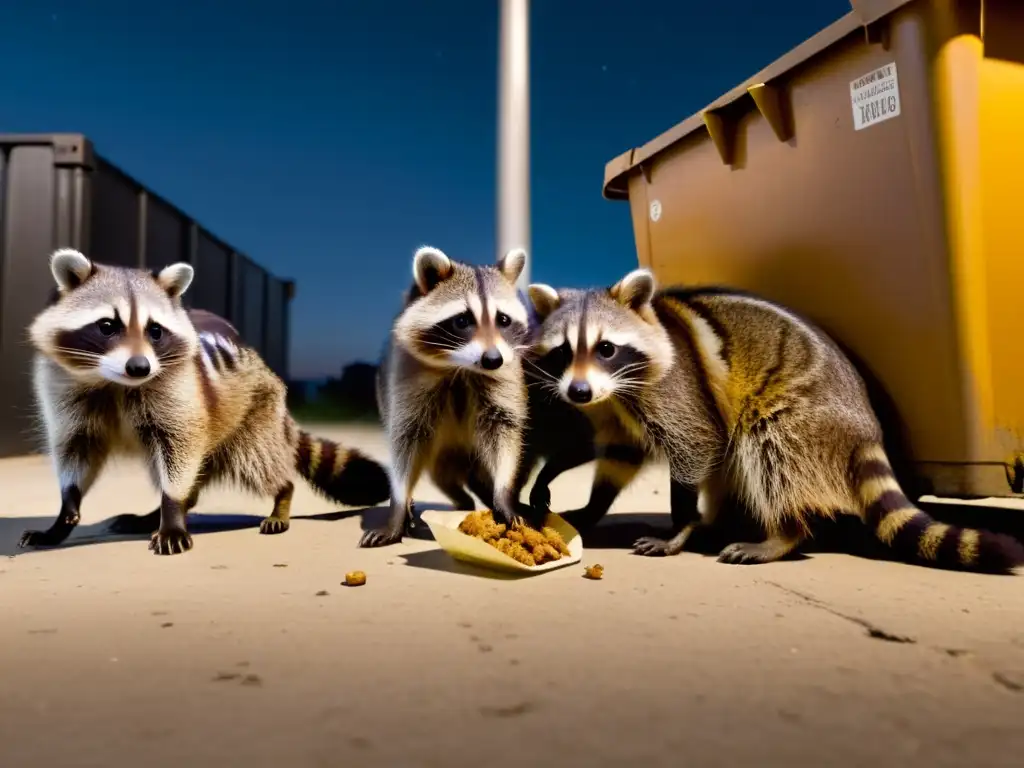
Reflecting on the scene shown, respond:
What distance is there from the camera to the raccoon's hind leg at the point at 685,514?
8.23ft

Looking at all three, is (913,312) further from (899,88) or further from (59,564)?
(59,564)

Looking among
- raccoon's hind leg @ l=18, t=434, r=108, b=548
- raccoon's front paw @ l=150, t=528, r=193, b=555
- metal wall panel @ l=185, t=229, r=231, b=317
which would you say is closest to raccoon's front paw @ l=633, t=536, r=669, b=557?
raccoon's front paw @ l=150, t=528, r=193, b=555

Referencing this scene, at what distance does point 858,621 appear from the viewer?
1717mm

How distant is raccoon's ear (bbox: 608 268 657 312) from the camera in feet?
8.57

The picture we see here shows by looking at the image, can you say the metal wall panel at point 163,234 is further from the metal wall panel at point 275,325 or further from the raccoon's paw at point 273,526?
the raccoon's paw at point 273,526

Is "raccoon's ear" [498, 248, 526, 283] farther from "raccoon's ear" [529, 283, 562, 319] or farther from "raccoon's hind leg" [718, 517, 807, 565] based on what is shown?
"raccoon's hind leg" [718, 517, 807, 565]

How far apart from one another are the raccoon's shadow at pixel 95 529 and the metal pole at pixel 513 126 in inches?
89.9

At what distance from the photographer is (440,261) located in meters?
2.62

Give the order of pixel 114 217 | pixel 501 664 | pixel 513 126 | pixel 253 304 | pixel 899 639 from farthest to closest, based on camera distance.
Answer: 1. pixel 253 304
2. pixel 114 217
3. pixel 513 126
4. pixel 899 639
5. pixel 501 664

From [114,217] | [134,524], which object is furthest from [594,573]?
[114,217]

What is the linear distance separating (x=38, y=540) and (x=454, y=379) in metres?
1.40

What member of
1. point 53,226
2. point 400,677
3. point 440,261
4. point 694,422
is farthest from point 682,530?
point 53,226

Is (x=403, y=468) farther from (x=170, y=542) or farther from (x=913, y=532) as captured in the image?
(x=913, y=532)

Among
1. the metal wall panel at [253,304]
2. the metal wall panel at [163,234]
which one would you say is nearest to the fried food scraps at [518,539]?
the metal wall panel at [163,234]
